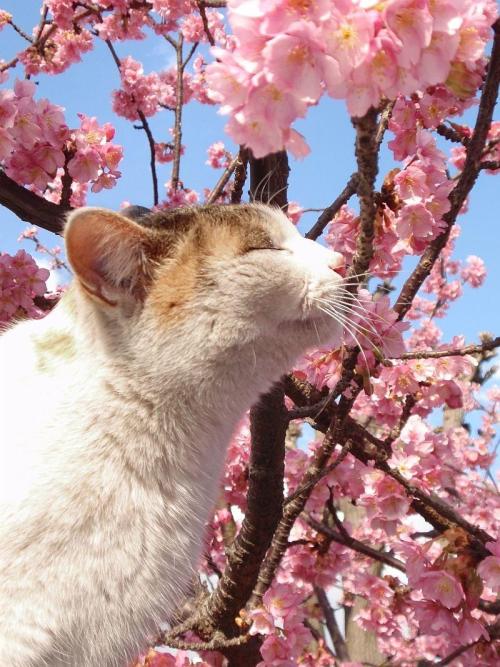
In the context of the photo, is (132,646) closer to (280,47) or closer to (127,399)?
(127,399)

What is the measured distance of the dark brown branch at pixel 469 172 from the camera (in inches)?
70.6

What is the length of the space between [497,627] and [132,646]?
160 cm

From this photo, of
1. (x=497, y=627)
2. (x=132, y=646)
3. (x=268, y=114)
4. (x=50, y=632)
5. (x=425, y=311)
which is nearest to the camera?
(x=268, y=114)

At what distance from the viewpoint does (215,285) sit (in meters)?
1.58

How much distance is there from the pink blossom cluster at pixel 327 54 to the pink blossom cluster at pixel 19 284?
2.05 meters

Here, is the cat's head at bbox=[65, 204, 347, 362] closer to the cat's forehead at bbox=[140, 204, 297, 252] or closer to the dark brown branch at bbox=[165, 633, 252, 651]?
the cat's forehead at bbox=[140, 204, 297, 252]

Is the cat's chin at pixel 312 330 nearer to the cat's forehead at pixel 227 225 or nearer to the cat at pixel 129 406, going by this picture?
the cat at pixel 129 406

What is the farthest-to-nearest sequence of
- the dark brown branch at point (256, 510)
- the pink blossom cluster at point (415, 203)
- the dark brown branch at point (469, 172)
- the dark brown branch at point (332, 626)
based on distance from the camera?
the dark brown branch at point (332, 626) < the dark brown branch at point (256, 510) < the pink blossom cluster at point (415, 203) < the dark brown branch at point (469, 172)

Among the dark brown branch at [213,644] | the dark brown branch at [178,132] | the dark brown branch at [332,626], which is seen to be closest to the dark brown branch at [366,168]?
the dark brown branch at [213,644]

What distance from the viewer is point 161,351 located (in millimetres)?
1543

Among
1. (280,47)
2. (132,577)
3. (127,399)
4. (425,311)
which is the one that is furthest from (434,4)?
(425,311)

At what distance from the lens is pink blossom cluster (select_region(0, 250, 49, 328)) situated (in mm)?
2973

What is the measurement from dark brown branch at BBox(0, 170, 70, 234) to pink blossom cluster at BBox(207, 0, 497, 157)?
1.57 metres

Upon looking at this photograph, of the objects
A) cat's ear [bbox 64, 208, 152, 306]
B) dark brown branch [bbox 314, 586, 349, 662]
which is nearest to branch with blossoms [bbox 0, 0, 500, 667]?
cat's ear [bbox 64, 208, 152, 306]
